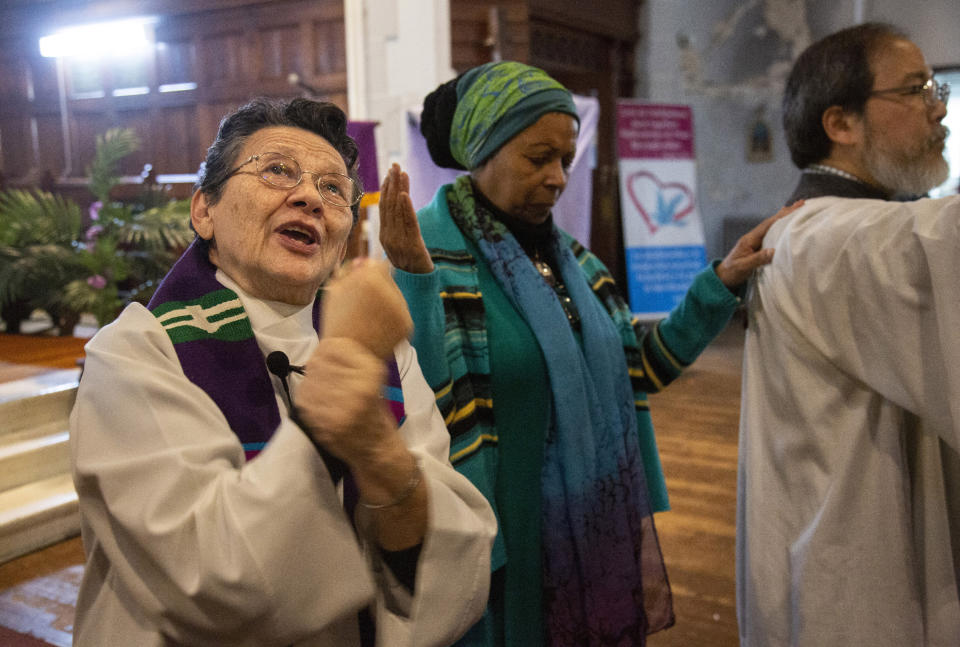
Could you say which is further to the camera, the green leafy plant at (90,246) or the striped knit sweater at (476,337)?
the green leafy plant at (90,246)

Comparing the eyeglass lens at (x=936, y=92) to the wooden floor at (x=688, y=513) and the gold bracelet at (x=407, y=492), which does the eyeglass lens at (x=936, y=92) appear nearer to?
the gold bracelet at (x=407, y=492)

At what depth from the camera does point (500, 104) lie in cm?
159

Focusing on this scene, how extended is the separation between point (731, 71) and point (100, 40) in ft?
21.1

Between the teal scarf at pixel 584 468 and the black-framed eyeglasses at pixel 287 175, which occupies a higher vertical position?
the black-framed eyeglasses at pixel 287 175

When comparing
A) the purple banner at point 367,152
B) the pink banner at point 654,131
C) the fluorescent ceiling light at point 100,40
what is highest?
the fluorescent ceiling light at point 100,40

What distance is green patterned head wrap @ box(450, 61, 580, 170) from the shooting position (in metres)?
1.59

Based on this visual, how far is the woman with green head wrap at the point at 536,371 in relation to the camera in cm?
148

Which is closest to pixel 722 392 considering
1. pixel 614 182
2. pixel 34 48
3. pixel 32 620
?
pixel 614 182

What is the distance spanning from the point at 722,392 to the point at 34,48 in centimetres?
747

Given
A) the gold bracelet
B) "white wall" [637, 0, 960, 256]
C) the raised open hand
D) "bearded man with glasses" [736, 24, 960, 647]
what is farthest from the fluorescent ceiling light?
the gold bracelet

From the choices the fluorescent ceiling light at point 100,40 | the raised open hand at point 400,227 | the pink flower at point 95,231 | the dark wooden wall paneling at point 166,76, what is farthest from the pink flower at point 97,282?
the raised open hand at point 400,227

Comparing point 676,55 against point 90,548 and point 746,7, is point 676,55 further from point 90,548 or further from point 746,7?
point 90,548

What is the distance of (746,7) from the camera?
7.93 m

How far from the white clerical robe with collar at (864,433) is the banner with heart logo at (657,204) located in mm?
5072
